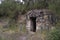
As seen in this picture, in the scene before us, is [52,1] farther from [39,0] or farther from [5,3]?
[5,3]

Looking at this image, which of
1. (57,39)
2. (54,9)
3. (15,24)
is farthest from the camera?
(15,24)

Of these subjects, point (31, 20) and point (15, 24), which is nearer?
point (31, 20)

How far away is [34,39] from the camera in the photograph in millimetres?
12680

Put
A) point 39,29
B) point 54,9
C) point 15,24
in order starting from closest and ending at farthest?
point 39,29 < point 54,9 < point 15,24

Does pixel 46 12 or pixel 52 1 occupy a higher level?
pixel 52 1

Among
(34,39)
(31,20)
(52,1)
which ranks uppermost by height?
(52,1)

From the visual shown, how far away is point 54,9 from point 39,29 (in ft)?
8.43

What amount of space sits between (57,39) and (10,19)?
27.1 feet

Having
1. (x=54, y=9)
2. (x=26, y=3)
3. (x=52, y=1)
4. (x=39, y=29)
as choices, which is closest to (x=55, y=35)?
(x=39, y=29)

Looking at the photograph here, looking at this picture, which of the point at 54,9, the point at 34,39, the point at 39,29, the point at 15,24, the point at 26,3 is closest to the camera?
the point at 34,39

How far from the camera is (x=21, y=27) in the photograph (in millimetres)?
15703

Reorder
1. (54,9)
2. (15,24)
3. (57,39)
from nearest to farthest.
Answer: (57,39) → (54,9) → (15,24)

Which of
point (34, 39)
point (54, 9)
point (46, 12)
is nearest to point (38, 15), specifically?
point (46, 12)

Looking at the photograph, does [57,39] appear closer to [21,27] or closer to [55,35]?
[55,35]
